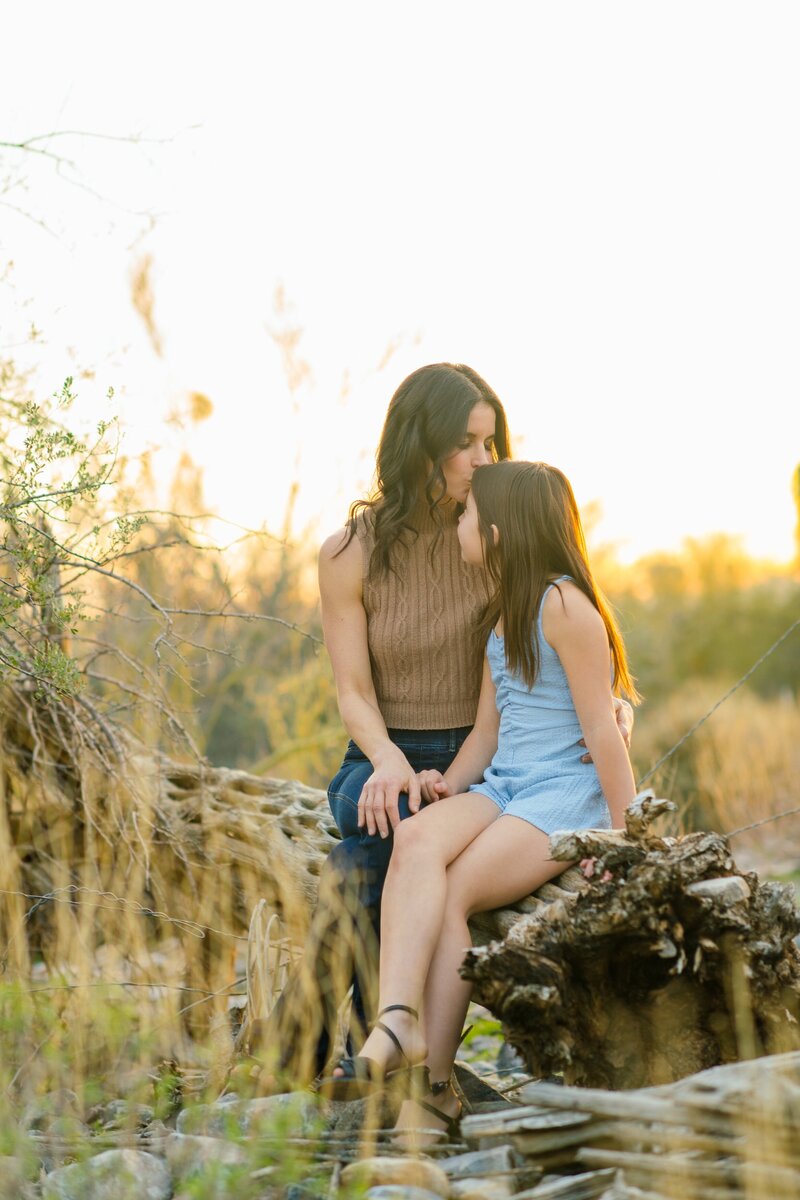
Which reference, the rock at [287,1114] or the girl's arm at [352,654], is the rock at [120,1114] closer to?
the rock at [287,1114]

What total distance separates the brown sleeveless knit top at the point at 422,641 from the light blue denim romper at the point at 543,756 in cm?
29

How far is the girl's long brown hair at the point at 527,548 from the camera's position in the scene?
10.9ft

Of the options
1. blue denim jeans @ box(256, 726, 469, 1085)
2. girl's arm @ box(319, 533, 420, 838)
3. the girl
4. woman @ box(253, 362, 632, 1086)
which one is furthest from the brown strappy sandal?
woman @ box(253, 362, 632, 1086)

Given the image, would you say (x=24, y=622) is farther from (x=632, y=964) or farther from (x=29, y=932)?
(x=632, y=964)

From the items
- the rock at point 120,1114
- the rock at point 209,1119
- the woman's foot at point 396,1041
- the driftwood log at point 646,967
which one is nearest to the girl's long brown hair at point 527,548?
the driftwood log at point 646,967

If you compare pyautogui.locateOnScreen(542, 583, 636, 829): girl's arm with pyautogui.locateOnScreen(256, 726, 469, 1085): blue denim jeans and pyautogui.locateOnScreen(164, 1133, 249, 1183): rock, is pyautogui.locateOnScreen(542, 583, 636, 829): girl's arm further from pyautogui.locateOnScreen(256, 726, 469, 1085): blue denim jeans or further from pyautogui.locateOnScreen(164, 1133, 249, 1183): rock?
pyautogui.locateOnScreen(164, 1133, 249, 1183): rock

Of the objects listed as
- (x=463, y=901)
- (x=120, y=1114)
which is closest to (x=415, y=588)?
(x=463, y=901)

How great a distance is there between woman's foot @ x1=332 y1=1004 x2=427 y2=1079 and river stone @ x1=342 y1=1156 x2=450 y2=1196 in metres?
0.32

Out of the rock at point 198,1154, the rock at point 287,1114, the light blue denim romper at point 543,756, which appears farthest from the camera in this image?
the light blue denim romper at point 543,756

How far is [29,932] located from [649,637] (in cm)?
1644

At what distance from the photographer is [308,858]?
4.15m

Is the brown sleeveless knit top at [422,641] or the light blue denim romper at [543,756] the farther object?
the brown sleeveless knit top at [422,641]

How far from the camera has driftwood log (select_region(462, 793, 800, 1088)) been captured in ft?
8.55

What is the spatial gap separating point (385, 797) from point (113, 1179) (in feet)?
3.87
